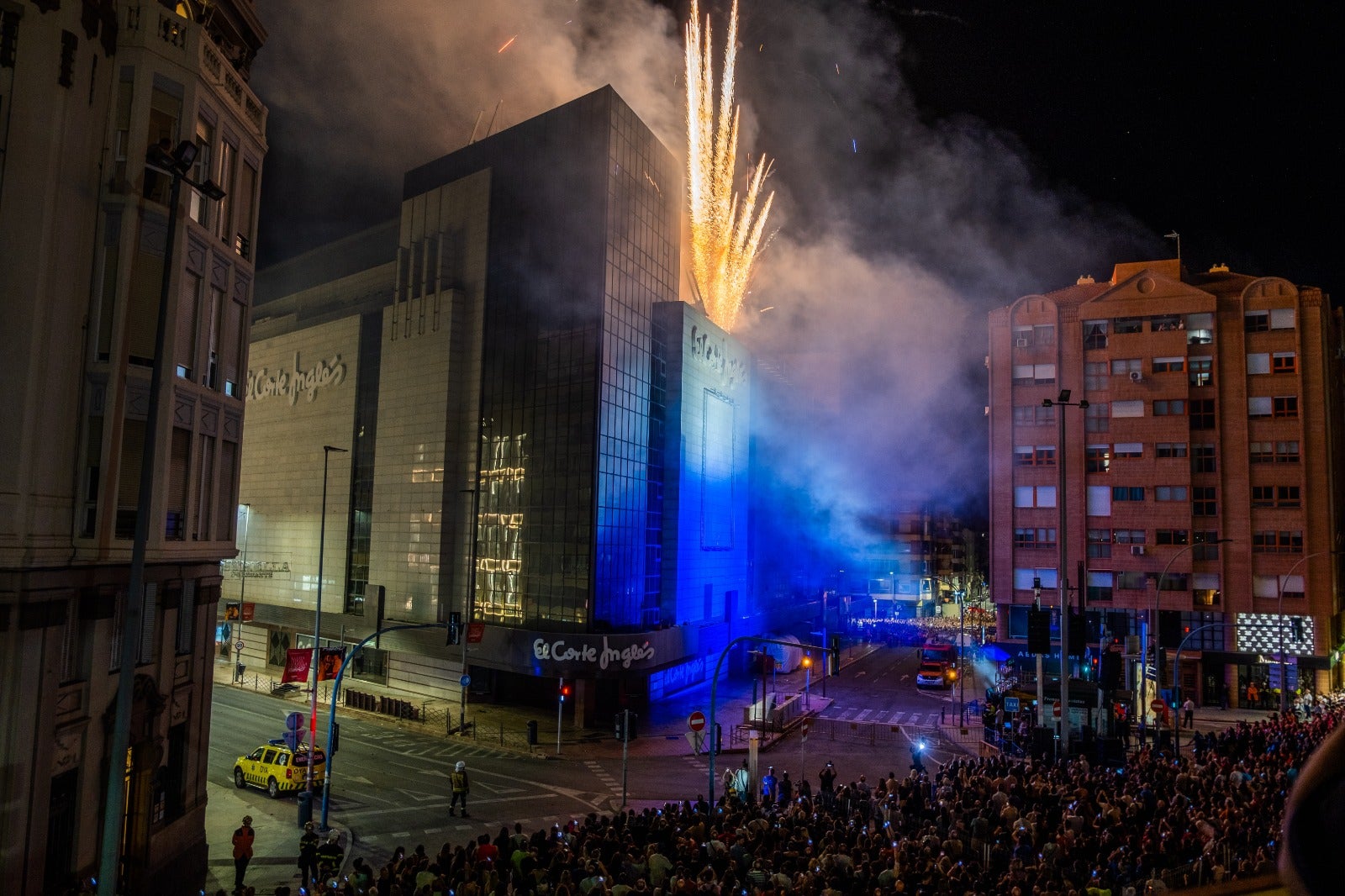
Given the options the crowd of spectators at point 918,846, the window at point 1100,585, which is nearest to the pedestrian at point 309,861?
the crowd of spectators at point 918,846

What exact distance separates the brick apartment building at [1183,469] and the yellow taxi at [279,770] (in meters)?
45.7

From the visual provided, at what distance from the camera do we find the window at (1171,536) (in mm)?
55062

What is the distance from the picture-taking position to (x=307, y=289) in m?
65.1

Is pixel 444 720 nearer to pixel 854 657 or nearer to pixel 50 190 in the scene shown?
pixel 50 190

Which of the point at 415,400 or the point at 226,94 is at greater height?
the point at 226,94

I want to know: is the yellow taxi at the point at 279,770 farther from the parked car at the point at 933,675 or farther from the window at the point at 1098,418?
the window at the point at 1098,418

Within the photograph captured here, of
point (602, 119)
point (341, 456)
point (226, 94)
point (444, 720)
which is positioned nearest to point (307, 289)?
point (341, 456)

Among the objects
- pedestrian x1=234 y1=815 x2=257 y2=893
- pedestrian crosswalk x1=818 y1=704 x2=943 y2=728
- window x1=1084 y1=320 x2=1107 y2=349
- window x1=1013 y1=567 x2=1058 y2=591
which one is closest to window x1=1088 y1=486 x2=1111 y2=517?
window x1=1013 y1=567 x2=1058 y2=591

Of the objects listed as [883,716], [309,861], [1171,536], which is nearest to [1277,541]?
[1171,536]

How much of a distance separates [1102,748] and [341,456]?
48187 millimetres

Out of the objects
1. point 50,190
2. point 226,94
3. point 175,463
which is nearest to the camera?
point 50,190

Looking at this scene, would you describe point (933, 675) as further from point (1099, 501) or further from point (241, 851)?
point (241, 851)

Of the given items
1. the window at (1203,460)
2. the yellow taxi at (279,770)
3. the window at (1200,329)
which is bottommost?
the yellow taxi at (279,770)

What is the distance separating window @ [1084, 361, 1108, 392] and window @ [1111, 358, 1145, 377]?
58cm
